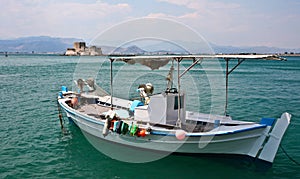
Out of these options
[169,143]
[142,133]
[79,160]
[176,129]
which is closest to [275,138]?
[176,129]

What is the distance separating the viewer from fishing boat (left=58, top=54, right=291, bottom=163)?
977cm

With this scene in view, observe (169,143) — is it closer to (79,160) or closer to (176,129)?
(176,129)

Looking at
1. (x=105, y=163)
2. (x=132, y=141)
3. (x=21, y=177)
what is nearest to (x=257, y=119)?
(x=132, y=141)

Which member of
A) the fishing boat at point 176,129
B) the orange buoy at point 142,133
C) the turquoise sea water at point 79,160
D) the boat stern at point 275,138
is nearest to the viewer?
the boat stern at point 275,138

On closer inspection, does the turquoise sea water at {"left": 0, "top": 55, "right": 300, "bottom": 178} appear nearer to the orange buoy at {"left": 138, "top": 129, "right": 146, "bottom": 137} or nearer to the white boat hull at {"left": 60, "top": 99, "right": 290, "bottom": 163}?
the white boat hull at {"left": 60, "top": 99, "right": 290, "bottom": 163}

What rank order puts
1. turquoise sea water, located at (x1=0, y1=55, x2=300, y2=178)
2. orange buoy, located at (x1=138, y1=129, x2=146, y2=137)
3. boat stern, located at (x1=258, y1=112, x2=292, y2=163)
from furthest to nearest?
1. orange buoy, located at (x1=138, y1=129, x2=146, y2=137)
2. turquoise sea water, located at (x1=0, y1=55, x2=300, y2=178)
3. boat stern, located at (x1=258, y1=112, x2=292, y2=163)

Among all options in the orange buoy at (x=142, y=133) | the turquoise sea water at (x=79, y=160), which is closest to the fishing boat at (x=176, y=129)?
the orange buoy at (x=142, y=133)

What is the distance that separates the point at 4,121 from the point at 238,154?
45.9 feet

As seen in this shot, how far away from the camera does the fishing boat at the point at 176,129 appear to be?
9.77 m

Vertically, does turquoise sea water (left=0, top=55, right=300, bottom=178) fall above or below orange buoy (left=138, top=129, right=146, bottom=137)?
below

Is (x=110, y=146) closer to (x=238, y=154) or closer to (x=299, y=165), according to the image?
(x=238, y=154)

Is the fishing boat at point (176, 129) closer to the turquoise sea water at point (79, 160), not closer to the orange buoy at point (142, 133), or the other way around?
the orange buoy at point (142, 133)

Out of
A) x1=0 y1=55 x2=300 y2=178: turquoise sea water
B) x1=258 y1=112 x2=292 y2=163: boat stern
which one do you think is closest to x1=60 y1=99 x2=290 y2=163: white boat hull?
x1=258 y1=112 x2=292 y2=163: boat stern

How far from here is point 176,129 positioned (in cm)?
1093
